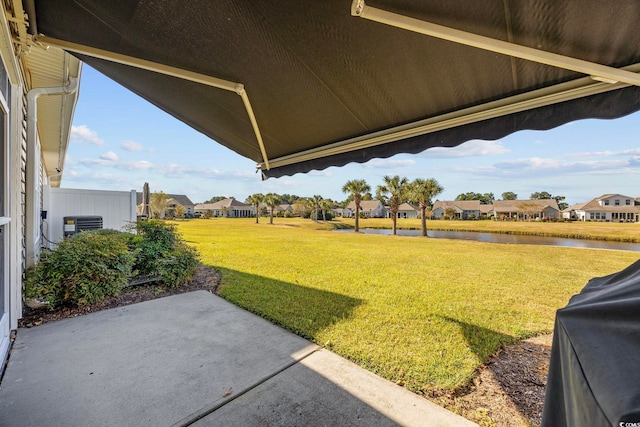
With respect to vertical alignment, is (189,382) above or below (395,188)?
below

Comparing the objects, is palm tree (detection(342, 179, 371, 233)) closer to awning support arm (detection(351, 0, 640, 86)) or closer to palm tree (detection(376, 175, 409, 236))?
palm tree (detection(376, 175, 409, 236))

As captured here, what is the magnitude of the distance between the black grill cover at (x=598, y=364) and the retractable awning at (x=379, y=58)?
1.21 meters

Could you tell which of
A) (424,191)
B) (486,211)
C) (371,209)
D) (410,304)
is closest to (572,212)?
(486,211)

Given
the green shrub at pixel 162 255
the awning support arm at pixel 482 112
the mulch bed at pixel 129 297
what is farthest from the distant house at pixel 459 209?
the awning support arm at pixel 482 112

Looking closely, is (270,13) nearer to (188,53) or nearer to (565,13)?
(188,53)

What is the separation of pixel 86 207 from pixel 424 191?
20993 mm

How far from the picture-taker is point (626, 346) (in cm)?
65

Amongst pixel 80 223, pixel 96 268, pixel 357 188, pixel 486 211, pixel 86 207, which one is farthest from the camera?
pixel 486 211

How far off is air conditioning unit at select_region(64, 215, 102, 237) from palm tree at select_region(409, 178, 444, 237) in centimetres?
2049

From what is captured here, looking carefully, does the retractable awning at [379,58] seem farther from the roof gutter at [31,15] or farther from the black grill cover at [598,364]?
the black grill cover at [598,364]

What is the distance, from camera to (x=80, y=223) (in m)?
5.72

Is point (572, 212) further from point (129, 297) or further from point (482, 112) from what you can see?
point (129, 297)

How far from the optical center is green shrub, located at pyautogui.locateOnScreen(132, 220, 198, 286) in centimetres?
495

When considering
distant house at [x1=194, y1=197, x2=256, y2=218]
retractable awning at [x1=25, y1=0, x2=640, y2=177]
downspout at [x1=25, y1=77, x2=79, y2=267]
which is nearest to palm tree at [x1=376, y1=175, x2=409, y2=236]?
retractable awning at [x1=25, y1=0, x2=640, y2=177]
